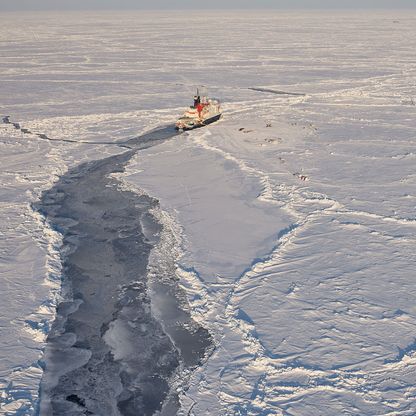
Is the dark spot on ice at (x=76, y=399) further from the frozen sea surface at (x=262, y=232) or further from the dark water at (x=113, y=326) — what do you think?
the frozen sea surface at (x=262, y=232)

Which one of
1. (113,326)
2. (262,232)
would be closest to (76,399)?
(113,326)

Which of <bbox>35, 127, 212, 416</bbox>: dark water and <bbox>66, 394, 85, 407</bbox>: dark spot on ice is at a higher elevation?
<bbox>35, 127, 212, 416</bbox>: dark water

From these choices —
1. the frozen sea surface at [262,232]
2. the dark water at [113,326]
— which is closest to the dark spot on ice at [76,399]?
the dark water at [113,326]

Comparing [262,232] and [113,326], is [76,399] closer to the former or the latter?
[113,326]

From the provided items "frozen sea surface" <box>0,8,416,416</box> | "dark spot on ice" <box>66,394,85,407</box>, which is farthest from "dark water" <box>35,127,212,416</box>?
"frozen sea surface" <box>0,8,416,416</box>

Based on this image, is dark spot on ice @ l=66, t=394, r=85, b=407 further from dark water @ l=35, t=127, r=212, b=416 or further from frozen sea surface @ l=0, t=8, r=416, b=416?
frozen sea surface @ l=0, t=8, r=416, b=416

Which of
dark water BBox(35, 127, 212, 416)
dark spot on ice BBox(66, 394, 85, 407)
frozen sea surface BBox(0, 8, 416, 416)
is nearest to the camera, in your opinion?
dark spot on ice BBox(66, 394, 85, 407)

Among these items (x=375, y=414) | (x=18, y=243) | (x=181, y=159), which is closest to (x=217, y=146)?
(x=181, y=159)
